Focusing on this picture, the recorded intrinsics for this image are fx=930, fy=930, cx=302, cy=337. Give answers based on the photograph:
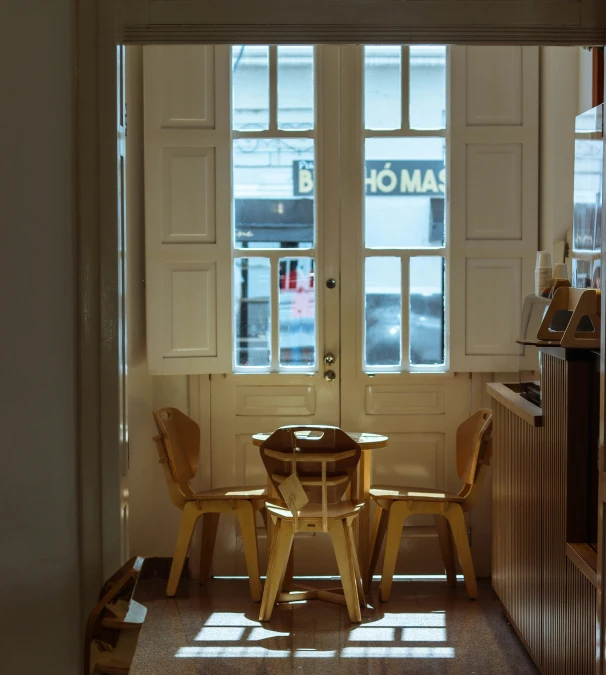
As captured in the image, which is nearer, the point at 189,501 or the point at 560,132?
the point at 189,501

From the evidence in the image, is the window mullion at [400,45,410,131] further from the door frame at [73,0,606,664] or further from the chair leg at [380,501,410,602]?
the door frame at [73,0,606,664]

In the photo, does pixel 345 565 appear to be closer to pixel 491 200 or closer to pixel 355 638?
pixel 355 638

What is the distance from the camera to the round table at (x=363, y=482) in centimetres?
454

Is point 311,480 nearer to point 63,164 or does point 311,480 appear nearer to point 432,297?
point 432,297

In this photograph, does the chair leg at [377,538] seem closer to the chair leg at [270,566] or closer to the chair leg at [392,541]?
the chair leg at [392,541]

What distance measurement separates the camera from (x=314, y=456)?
13.6 ft

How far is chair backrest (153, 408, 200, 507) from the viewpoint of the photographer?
4.65 meters

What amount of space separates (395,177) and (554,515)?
2.34m

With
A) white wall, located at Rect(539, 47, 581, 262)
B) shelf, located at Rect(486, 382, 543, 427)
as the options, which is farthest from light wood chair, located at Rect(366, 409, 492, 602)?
white wall, located at Rect(539, 47, 581, 262)

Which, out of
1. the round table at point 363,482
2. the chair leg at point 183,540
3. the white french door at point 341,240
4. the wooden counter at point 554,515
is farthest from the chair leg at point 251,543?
the wooden counter at point 554,515

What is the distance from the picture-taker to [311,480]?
420 centimetres

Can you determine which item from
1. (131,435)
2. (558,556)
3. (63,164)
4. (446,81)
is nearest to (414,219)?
(446,81)

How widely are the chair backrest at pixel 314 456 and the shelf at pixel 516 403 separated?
69 centimetres

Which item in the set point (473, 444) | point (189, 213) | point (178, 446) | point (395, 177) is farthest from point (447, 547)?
point (189, 213)
